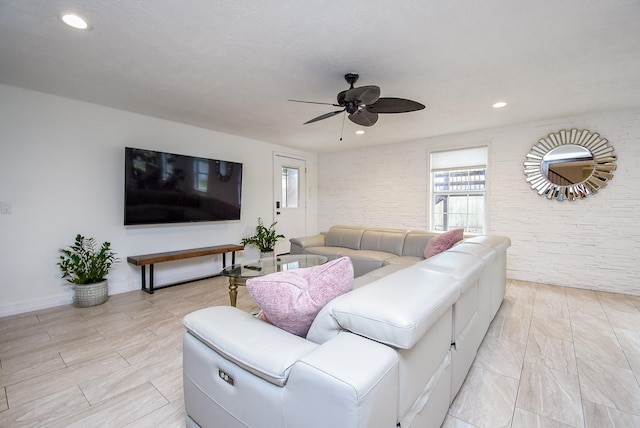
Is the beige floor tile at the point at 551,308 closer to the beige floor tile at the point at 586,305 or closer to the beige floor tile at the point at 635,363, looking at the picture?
the beige floor tile at the point at 586,305

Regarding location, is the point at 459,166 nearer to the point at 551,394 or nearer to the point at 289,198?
the point at 289,198

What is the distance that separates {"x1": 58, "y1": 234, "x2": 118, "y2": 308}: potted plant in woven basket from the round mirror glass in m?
5.87

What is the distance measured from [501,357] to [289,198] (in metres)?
4.59

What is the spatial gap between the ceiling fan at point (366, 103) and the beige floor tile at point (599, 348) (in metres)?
2.33

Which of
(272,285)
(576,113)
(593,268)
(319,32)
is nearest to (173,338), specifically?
(272,285)

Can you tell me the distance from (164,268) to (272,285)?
348cm

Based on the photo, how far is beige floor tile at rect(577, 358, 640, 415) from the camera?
1.63 meters

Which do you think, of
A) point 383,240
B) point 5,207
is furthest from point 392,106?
point 5,207

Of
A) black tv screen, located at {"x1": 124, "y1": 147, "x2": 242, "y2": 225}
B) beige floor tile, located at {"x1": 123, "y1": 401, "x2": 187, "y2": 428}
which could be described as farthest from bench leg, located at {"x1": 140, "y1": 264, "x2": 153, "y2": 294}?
beige floor tile, located at {"x1": 123, "y1": 401, "x2": 187, "y2": 428}

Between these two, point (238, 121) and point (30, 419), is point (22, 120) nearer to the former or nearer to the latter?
point (238, 121)

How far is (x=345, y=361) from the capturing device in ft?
2.66

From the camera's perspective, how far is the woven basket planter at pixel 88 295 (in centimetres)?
308

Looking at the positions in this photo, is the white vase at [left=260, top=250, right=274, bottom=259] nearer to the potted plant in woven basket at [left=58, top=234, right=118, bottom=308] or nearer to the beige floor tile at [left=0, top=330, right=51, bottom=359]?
the potted plant in woven basket at [left=58, top=234, right=118, bottom=308]

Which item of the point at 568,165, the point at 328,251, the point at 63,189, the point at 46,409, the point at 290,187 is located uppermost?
the point at 568,165
